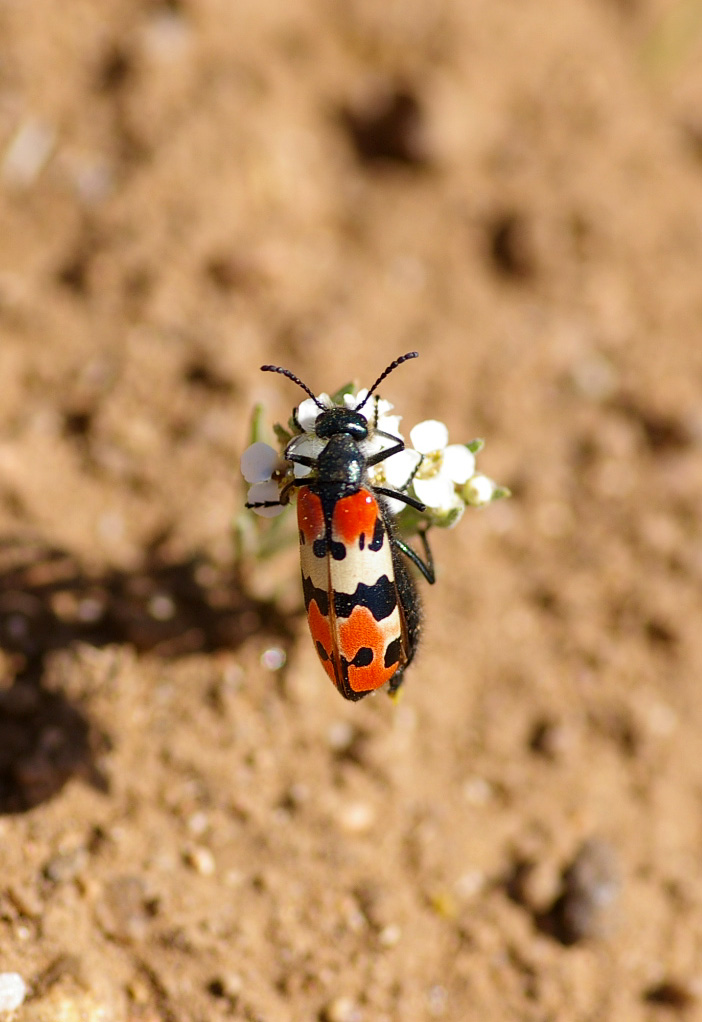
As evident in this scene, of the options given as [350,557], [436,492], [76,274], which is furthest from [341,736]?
[76,274]

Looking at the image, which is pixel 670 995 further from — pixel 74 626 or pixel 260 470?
pixel 74 626

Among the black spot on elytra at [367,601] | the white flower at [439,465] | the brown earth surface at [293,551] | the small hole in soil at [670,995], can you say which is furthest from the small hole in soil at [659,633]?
the black spot on elytra at [367,601]

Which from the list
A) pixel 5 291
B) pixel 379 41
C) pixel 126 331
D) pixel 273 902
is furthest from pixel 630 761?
pixel 379 41

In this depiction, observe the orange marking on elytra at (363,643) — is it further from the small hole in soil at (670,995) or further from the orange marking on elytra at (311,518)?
the small hole in soil at (670,995)

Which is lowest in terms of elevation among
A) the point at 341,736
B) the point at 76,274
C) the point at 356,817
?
the point at 356,817

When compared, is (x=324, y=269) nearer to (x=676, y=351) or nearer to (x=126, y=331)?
(x=126, y=331)

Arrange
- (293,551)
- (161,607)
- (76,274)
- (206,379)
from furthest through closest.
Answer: (76,274) < (206,379) < (293,551) < (161,607)

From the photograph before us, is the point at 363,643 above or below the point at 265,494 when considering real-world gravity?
below
